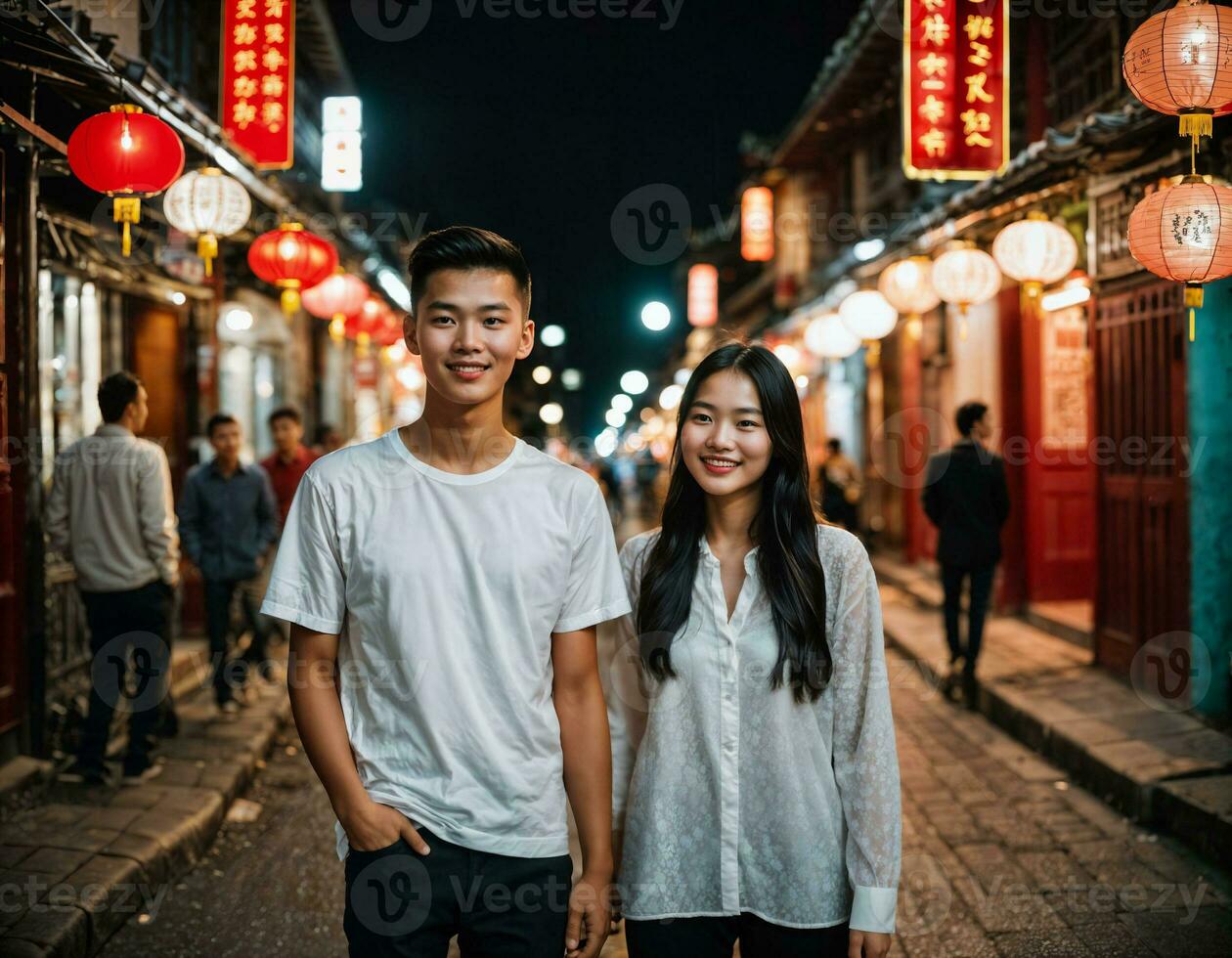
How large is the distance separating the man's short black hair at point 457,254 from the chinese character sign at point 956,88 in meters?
8.48

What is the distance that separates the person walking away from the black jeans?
1299cm

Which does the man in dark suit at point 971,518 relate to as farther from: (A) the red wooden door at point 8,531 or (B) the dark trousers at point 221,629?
(A) the red wooden door at point 8,531

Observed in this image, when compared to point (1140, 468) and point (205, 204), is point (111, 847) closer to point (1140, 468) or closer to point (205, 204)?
point (205, 204)

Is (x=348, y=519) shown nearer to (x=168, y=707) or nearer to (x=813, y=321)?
(x=168, y=707)

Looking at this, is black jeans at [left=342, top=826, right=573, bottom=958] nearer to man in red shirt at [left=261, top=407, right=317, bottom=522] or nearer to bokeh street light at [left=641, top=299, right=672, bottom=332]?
man in red shirt at [left=261, top=407, right=317, bottom=522]

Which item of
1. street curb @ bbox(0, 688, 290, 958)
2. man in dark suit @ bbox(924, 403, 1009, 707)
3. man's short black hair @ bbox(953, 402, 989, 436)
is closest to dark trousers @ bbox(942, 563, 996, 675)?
man in dark suit @ bbox(924, 403, 1009, 707)

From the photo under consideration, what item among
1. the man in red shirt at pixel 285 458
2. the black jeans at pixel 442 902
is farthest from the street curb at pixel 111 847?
the man in red shirt at pixel 285 458

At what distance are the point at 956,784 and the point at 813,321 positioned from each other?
11018 millimetres

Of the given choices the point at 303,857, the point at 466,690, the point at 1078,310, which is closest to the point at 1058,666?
the point at 1078,310

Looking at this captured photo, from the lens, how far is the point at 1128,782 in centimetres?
619

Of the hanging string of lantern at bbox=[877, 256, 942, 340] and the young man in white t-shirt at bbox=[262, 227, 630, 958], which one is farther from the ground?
the hanging string of lantern at bbox=[877, 256, 942, 340]

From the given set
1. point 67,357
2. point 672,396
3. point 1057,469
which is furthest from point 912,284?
point 672,396

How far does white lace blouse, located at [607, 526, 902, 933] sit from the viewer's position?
259 cm

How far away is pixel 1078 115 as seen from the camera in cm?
1084
